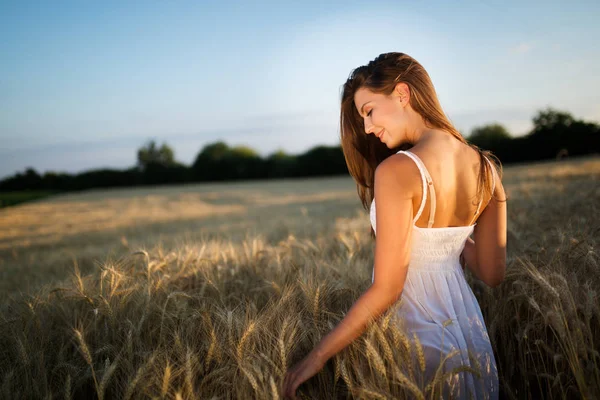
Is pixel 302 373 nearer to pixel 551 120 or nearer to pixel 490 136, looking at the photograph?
pixel 551 120

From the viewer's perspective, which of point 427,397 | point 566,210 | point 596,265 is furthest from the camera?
point 566,210

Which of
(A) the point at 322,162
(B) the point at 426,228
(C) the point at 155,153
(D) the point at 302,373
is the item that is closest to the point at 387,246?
(B) the point at 426,228

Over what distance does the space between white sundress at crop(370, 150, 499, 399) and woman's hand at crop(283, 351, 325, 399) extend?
0.39 meters

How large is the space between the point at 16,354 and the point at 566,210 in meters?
4.56

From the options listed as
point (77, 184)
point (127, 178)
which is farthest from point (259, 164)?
point (77, 184)

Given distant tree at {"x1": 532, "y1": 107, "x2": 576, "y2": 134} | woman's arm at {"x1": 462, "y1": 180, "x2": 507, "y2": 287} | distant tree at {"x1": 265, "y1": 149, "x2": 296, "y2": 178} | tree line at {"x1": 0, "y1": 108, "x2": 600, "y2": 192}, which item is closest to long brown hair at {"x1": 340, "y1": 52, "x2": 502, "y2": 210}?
woman's arm at {"x1": 462, "y1": 180, "x2": 507, "y2": 287}

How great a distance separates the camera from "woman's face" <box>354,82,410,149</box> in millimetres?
1585

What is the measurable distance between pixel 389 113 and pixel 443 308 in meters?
0.93

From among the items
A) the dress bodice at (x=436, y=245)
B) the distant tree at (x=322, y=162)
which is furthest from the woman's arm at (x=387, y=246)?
the distant tree at (x=322, y=162)

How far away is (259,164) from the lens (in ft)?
137

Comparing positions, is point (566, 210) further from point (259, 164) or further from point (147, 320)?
point (259, 164)

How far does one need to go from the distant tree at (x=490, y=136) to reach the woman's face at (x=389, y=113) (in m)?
29.6

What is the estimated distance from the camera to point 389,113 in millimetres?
1604

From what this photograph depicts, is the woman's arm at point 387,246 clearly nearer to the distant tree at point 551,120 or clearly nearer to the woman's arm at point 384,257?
the woman's arm at point 384,257
